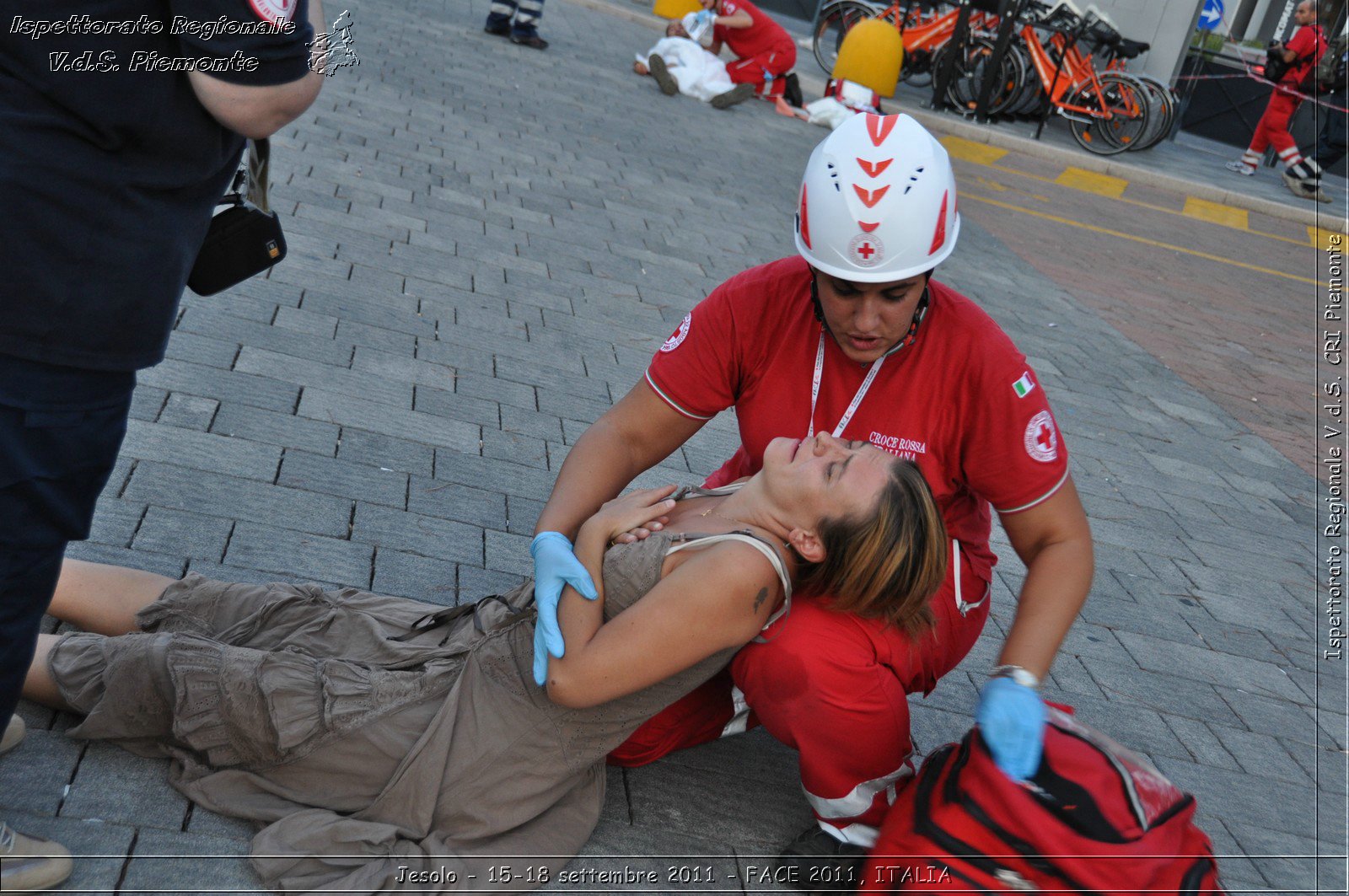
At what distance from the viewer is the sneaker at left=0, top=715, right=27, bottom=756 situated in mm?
2258

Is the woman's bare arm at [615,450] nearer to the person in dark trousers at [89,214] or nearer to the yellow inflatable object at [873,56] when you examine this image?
the person in dark trousers at [89,214]

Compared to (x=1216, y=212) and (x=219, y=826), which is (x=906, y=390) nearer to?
(x=219, y=826)

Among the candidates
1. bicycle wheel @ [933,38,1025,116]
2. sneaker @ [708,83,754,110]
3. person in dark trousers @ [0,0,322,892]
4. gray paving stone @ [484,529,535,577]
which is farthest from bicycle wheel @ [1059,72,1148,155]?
person in dark trousers @ [0,0,322,892]

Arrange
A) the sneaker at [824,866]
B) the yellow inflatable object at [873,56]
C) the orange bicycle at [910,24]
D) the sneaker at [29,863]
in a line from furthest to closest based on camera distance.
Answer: the orange bicycle at [910,24] < the yellow inflatable object at [873,56] < the sneaker at [824,866] < the sneaker at [29,863]

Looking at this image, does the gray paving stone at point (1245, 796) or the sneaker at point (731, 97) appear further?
the sneaker at point (731, 97)

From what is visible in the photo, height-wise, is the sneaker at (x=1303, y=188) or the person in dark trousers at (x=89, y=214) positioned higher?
the person in dark trousers at (x=89, y=214)

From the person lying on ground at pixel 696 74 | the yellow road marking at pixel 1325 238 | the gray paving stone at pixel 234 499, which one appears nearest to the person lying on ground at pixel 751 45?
the person lying on ground at pixel 696 74


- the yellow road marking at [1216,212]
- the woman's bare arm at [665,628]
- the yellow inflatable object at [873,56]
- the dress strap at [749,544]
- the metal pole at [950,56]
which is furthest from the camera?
the metal pole at [950,56]

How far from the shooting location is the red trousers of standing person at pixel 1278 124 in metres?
14.0

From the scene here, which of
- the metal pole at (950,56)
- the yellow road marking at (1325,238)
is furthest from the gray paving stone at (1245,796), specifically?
the metal pole at (950,56)

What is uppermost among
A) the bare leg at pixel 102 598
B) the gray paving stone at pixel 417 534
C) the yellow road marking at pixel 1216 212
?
the bare leg at pixel 102 598

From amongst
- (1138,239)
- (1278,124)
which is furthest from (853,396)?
(1278,124)

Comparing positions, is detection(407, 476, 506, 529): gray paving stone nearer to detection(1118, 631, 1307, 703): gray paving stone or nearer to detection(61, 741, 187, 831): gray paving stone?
detection(61, 741, 187, 831): gray paving stone

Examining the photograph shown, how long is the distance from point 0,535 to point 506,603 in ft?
3.34
